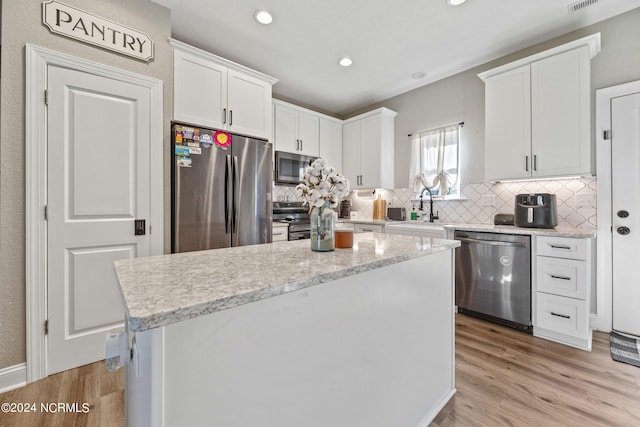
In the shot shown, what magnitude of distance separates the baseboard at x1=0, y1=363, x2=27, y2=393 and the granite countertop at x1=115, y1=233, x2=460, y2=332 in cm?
158

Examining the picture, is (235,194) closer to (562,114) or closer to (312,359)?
(312,359)

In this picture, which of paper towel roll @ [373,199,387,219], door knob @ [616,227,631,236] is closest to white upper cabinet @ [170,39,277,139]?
paper towel roll @ [373,199,387,219]

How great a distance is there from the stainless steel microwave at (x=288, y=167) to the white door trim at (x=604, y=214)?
10.0 feet

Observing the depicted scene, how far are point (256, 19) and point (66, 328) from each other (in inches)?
113

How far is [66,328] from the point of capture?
1931mm

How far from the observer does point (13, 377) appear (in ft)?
5.70

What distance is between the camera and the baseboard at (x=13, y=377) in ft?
5.59

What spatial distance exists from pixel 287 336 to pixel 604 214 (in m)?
3.12

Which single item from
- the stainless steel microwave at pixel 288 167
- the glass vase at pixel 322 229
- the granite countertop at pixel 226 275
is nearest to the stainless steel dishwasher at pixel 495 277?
the granite countertop at pixel 226 275

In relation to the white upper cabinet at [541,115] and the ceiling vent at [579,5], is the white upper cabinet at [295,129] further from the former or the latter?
the ceiling vent at [579,5]

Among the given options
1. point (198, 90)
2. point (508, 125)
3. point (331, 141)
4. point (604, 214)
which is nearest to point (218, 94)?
point (198, 90)

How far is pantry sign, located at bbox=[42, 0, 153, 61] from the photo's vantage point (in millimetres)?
1867

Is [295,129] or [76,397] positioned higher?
[295,129]

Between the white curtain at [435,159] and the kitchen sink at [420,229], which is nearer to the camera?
the kitchen sink at [420,229]
